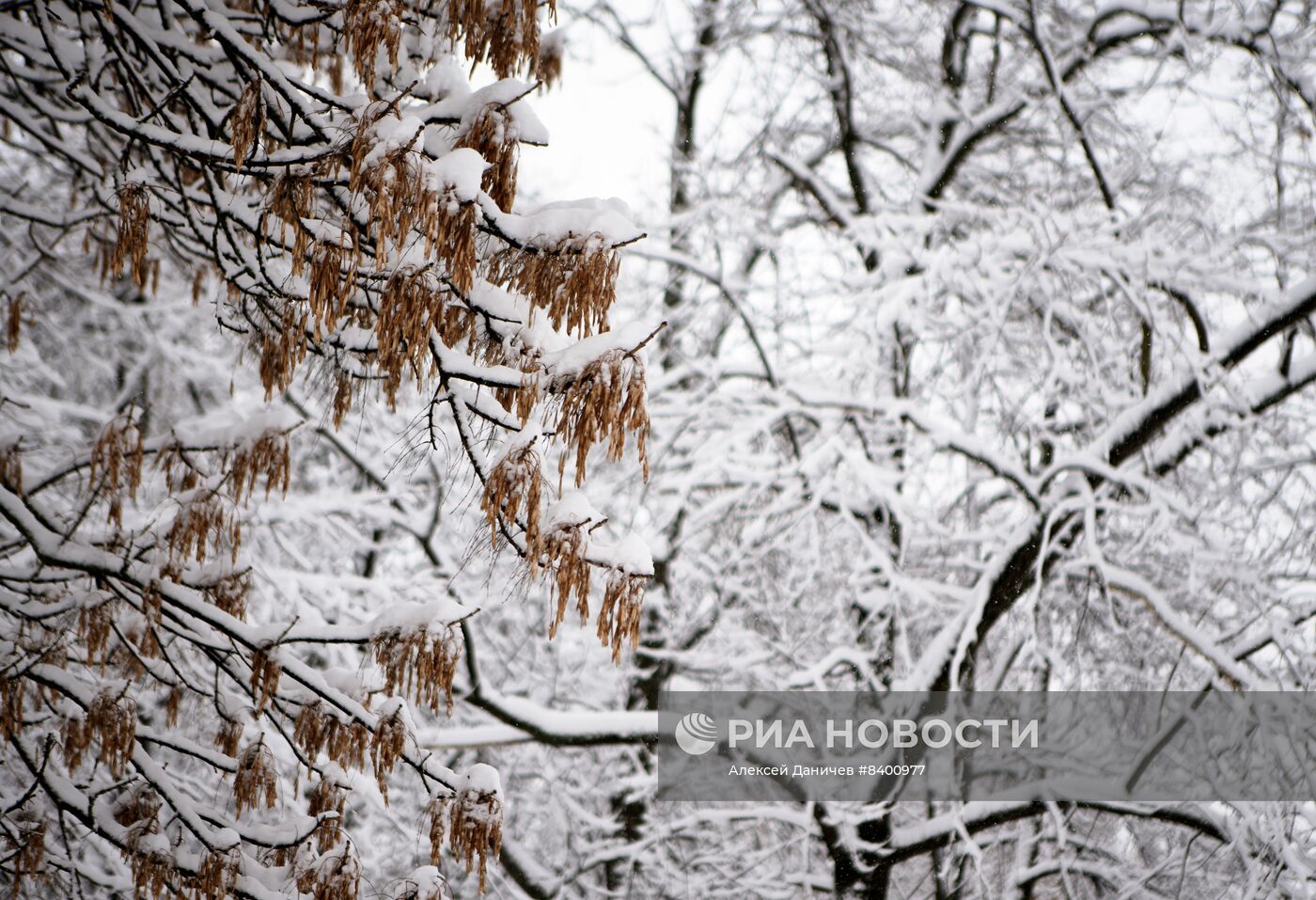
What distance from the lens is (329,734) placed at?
8.98 ft

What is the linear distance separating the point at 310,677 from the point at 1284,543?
4220mm

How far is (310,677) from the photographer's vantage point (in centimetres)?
261

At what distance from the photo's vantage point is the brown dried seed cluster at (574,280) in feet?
6.23

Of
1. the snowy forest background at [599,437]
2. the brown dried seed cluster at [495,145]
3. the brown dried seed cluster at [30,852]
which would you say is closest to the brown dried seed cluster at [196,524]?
the snowy forest background at [599,437]

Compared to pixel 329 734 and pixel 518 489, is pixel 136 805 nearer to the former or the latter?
pixel 329 734

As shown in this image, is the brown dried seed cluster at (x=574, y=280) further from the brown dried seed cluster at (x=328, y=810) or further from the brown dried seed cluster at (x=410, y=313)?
the brown dried seed cluster at (x=328, y=810)

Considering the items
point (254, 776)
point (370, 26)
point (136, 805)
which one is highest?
point (370, 26)

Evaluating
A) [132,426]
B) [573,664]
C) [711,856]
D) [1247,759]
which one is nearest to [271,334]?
[132,426]

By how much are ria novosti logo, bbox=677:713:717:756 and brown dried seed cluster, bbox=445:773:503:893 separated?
315 cm

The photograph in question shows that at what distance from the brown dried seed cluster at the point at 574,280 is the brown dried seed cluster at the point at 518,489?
289mm

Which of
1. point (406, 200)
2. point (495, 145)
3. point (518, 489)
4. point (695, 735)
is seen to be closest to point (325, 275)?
point (406, 200)

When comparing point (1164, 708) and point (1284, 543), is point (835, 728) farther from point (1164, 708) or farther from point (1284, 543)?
point (1284, 543)

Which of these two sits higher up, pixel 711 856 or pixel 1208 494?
pixel 1208 494

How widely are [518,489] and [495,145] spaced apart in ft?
2.39
